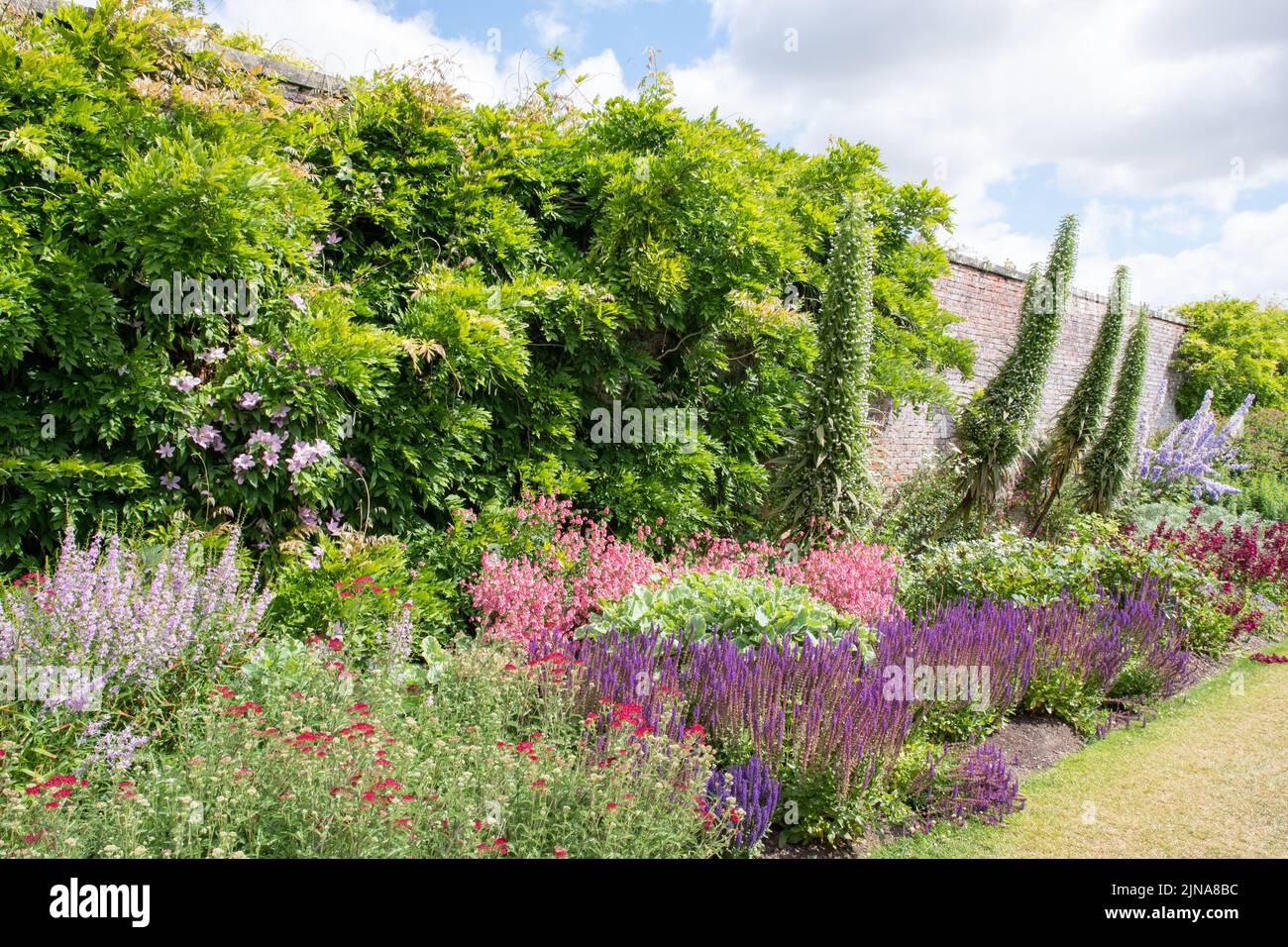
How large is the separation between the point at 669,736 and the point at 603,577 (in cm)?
178

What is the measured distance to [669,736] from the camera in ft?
10.9

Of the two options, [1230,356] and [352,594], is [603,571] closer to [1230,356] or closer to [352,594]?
[352,594]

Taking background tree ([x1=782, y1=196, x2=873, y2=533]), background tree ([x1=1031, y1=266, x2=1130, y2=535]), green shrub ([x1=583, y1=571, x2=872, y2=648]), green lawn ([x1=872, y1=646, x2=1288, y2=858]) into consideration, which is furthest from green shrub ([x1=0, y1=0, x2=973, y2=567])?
background tree ([x1=1031, y1=266, x2=1130, y2=535])

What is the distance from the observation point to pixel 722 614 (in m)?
4.36

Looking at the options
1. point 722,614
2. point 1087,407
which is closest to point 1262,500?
point 1087,407

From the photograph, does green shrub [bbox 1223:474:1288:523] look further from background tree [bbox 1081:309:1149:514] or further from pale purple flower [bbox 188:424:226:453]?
pale purple flower [bbox 188:424:226:453]

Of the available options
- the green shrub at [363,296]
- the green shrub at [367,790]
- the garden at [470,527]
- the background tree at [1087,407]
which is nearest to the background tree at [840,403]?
the garden at [470,527]

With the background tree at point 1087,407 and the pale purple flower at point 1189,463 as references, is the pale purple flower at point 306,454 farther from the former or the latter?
the pale purple flower at point 1189,463

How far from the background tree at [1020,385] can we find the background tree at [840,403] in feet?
6.91

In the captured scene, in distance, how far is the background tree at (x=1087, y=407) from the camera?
864cm

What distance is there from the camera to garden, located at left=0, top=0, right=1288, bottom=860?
291 centimetres

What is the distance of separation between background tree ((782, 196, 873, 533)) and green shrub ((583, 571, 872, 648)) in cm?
219
